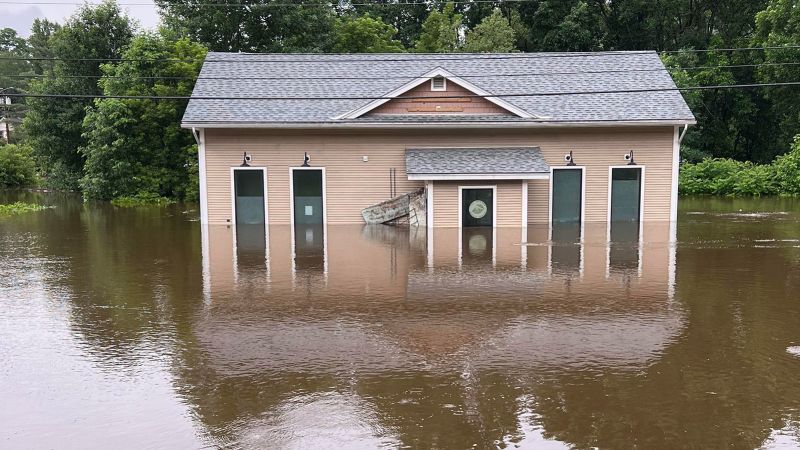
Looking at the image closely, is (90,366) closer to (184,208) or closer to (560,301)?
(560,301)

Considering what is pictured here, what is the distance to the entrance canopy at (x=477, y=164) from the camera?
1798 centimetres

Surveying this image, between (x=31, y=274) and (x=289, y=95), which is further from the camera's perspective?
(x=289, y=95)

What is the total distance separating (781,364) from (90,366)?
6.98 metres

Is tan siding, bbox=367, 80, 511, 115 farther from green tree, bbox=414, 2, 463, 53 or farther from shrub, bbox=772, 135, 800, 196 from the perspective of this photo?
green tree, bbox=414, 2, 463, 53

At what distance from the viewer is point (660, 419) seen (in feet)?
18.3

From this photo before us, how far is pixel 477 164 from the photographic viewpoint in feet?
60.8

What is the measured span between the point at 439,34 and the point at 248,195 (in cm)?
2308

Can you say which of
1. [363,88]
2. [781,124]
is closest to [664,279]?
[363,88]

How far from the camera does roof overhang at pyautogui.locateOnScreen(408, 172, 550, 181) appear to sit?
17.8 m

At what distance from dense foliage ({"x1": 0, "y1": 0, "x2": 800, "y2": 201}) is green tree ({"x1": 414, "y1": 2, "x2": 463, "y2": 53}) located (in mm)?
82

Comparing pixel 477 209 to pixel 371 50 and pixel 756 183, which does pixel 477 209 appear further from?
pixel 371 50

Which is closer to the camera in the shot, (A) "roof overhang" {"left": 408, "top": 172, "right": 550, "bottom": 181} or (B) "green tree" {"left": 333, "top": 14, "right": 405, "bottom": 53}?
(A) "roof overhang" {"left": 408, "top": 172, "right": 550, "bottom": 181}

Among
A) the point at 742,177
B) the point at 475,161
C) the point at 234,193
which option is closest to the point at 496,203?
the point at 475,161

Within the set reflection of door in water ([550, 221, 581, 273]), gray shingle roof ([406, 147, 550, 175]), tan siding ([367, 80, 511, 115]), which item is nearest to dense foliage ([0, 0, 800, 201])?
tan siding ([367, 80, 511, 115])
